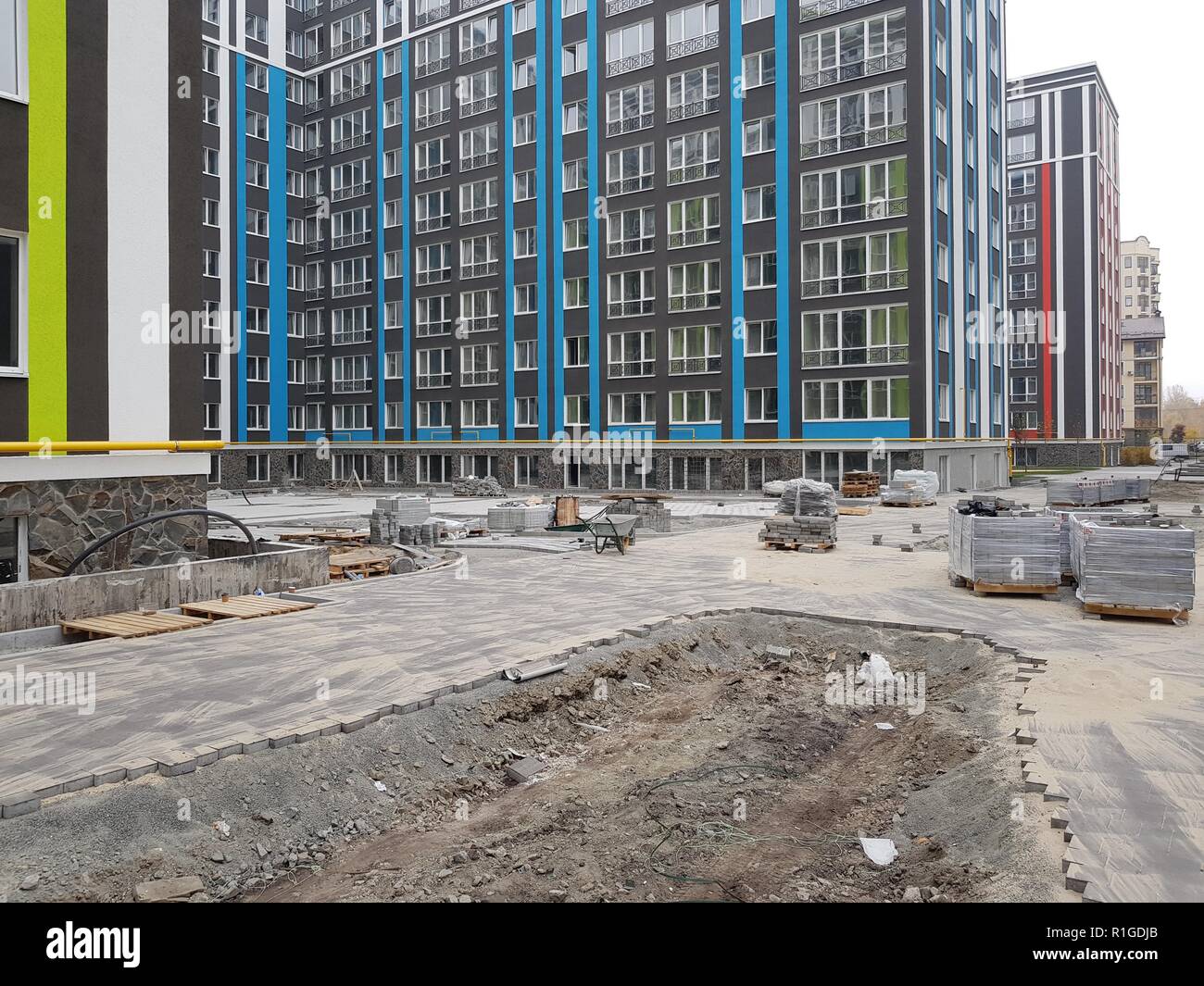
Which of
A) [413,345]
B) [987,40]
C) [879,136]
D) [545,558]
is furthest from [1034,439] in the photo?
[545,558]

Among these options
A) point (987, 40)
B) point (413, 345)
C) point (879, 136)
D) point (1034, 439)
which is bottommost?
point (1034, 439)

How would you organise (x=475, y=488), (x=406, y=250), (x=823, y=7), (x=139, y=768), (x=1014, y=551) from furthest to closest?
1. (x=406, y=250)
2. (x=475, y=488)
3. (x=823, y=7)
4. (x=1014, y=551)
5. (x=139, y=768)

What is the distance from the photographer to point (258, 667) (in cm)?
828

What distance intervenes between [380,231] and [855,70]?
93.2 feet

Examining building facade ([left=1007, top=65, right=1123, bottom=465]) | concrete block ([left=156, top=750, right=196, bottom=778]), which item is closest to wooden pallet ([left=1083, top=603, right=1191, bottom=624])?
concrete block ([left=156, top=750, right=196, bottom=778])

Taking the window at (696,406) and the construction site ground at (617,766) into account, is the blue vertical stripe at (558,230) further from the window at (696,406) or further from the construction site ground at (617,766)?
the construction site ground at (617,766)

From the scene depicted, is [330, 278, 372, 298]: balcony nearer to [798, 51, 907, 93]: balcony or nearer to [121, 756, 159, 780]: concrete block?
[798, 51, 907, 93]: balcony

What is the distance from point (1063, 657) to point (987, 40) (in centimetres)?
4613

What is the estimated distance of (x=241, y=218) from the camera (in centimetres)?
5047

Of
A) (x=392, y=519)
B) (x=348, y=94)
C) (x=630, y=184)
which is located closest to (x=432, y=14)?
(x=348, y=94)

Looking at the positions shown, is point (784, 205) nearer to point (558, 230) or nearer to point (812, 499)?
point (558, 230)
